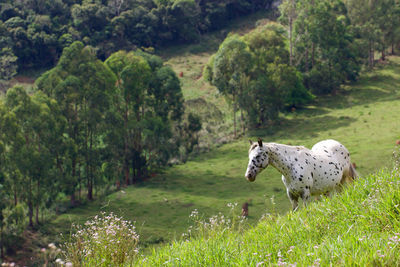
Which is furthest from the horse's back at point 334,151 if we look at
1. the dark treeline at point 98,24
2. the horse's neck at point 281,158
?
the dark treeline at point 98,24

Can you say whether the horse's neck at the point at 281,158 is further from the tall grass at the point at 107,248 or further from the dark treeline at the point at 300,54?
the dark treeline at the point at 300,54

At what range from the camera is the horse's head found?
9.78m

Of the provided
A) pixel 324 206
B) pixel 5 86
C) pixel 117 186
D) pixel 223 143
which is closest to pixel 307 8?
pixel 223 143

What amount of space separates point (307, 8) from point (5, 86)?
47627 millimetres

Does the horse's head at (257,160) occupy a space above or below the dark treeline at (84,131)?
above

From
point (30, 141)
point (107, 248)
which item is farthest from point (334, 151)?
point (30, 141)

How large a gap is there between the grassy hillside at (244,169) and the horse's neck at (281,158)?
14.2m

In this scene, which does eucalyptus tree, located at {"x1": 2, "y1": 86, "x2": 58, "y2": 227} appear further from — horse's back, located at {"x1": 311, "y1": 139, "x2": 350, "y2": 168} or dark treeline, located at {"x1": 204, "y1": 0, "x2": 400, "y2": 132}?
horse's back, located at {"x1": 311, "y1": 139, "x2": 350, "y2": 168}

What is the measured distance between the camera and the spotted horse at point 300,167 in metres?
10.0

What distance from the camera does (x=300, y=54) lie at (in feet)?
234

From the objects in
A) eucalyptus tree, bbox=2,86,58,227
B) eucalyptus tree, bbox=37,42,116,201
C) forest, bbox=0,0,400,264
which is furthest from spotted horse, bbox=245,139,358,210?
eucalyptus tree, bbox=37,42,116,201

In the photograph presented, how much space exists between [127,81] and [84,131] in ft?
22.9

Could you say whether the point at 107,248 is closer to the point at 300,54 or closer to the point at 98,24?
the point at 300,54

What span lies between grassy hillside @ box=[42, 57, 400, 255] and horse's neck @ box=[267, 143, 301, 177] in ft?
46.6
